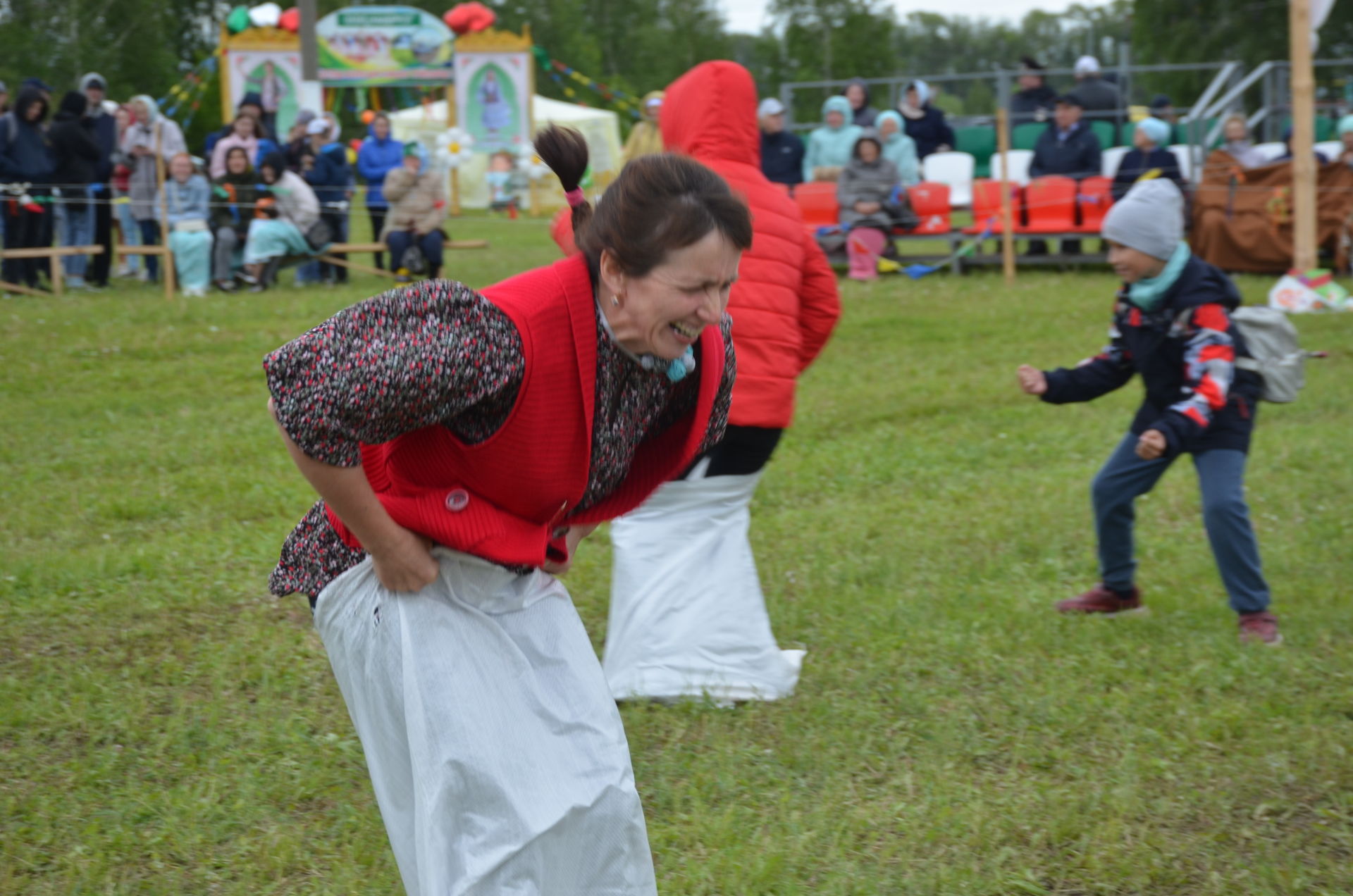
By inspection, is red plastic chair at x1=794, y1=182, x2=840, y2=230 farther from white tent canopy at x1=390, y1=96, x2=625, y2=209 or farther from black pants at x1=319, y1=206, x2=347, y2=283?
white tent canopy at x1=390, y1=96, x2=625, y2=209

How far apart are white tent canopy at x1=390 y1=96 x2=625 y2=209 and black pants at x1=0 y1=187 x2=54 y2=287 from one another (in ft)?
45.3

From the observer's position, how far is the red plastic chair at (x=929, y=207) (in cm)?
1543

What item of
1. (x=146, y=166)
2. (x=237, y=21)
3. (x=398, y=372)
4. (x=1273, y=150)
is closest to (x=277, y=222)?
(x=146, y=166)

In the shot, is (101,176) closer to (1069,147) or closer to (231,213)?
(231,213)

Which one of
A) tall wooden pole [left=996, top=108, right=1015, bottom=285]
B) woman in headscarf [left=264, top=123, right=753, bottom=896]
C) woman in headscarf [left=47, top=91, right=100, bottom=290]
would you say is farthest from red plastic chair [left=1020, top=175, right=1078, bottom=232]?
woman in headscarf [left=264, top=123, right=753, bottom=896]

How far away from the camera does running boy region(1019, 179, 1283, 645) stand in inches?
194

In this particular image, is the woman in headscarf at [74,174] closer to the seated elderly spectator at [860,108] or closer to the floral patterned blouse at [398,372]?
the seated elderly spectator at [860,108]

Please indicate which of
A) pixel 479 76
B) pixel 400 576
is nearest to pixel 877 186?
pixel 400 576

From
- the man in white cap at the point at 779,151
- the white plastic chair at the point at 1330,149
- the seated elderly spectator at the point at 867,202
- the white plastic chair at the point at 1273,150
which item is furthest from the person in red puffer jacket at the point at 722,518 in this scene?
the white plastic chair at the point at 1273,150

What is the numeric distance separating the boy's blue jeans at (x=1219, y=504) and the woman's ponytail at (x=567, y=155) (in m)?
3.37

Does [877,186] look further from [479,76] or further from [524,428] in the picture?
[479,76]

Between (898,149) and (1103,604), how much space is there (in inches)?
430

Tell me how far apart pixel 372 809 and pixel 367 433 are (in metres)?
2.10

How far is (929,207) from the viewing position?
1544cm
